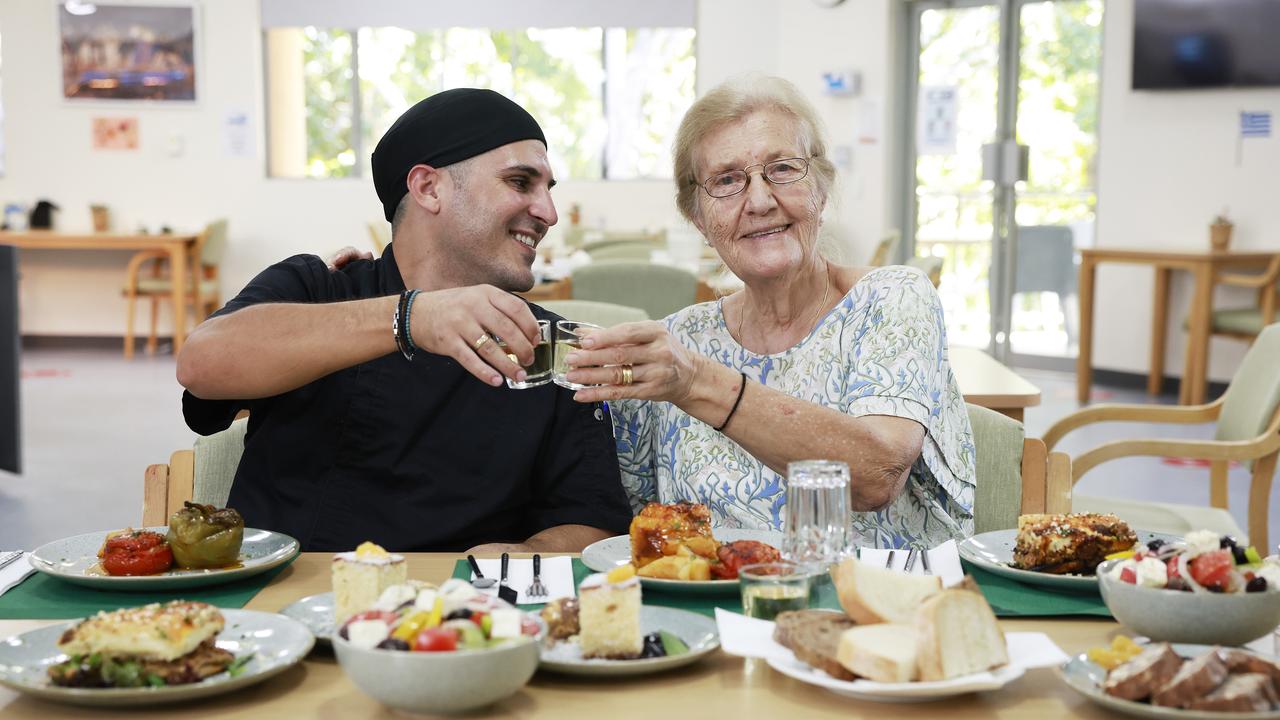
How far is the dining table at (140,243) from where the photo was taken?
30.2 feet

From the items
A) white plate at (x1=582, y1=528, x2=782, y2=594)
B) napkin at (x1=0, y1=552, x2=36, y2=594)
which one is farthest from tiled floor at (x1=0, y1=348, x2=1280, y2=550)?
white plate at (x1=582, y1=528, x2=782, y2=594)

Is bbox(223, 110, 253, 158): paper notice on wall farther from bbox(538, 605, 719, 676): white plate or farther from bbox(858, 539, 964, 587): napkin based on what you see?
bbox(538, 605, 719, 676): white plate

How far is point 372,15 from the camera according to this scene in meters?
9.81

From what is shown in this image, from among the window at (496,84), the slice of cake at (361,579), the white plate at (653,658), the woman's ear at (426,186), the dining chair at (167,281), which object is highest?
the window at (496,84)

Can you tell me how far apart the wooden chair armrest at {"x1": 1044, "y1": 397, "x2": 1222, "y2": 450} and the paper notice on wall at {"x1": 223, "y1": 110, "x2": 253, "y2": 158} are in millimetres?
8065

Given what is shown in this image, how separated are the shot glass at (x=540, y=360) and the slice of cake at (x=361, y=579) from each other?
1.39 ft

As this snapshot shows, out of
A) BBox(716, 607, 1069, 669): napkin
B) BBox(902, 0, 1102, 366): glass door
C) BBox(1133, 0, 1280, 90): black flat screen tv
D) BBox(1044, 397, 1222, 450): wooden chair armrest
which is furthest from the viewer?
BBox(902, 0, 1102, 366): glass door

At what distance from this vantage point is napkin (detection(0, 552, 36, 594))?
4.93 ft

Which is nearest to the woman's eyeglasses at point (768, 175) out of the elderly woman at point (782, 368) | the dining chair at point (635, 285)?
the elderly woman at point (782, 368)

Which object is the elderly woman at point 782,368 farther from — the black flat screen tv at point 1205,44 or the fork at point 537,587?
the black flat screen tv at point 1205,44

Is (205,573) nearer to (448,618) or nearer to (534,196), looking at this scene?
(448,618)

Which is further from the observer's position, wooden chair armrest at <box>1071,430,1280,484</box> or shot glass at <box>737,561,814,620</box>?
wooden chair armrest at <box>1071,430,1280,484</box>

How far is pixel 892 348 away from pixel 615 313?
1126 millimetres

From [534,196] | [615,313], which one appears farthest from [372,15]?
[534,196]
